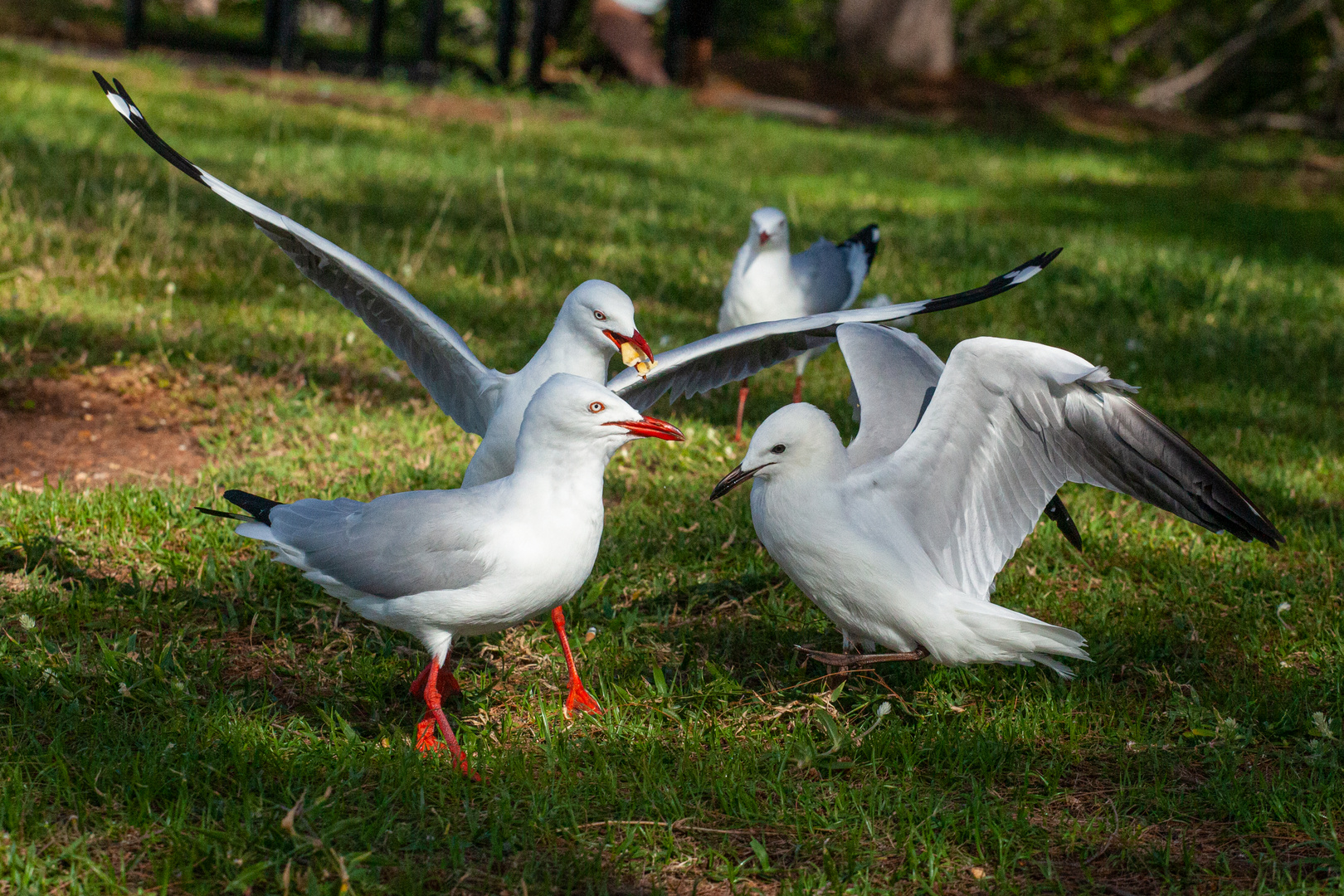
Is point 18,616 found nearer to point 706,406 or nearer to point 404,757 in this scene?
point 404,757

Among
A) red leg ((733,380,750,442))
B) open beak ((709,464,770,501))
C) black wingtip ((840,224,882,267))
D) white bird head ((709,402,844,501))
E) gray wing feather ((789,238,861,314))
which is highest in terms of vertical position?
black wingtip ((840,224,882,267))

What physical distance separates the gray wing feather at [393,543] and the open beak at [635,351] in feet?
2.69

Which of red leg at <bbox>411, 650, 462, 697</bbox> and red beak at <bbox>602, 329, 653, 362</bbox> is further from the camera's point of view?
red beak at <bbox>602, 329, 653, 362</bbox>

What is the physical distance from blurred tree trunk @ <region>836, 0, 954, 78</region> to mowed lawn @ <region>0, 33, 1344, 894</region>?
36.4 feet

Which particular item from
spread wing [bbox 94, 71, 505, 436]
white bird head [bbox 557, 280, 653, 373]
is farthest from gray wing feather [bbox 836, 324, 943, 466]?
spread wing [bbox 94, 71, 505, 436]

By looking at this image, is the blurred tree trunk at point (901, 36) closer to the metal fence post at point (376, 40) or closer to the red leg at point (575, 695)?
the metal fence post at point (376, 40)

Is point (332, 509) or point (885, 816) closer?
point (885, 816)

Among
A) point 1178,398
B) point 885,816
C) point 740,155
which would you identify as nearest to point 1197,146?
point 740,155

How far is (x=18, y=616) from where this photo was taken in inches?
134

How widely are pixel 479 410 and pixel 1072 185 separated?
9922mm

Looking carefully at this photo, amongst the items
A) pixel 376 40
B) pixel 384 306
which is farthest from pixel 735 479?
pixel 376 40

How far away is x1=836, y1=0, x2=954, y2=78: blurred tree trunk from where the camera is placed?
59.2 feet

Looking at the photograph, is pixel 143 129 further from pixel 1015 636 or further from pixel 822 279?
pixel 822 279

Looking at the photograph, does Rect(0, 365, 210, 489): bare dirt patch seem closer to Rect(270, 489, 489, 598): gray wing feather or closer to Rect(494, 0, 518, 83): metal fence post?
Rect(270, 489, 489, 598): gray wing feather
